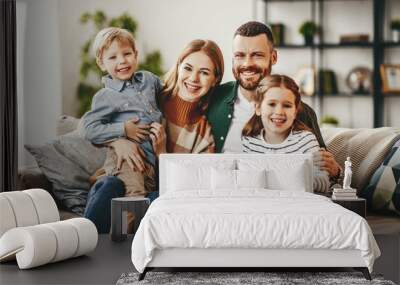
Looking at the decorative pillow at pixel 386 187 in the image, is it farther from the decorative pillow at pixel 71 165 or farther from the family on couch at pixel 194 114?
the decorative pillow at pixel 71 165

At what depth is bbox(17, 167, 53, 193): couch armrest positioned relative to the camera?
7.73 metres

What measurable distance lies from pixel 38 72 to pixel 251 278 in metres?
3.83

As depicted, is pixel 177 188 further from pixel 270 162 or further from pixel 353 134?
pixel 353 134

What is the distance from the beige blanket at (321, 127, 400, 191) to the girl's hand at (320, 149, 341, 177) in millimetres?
51

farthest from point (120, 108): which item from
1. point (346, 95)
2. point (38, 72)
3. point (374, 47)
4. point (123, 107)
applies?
point (374, 47)

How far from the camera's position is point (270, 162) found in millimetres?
7242

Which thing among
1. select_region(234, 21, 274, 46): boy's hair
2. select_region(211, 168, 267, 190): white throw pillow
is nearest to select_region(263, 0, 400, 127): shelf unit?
select_region(234, 21, 274, 46): boy's hair

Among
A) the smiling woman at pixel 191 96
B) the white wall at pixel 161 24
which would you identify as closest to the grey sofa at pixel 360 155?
the white wall at pixel 161 24

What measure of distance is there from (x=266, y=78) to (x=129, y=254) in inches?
98.7

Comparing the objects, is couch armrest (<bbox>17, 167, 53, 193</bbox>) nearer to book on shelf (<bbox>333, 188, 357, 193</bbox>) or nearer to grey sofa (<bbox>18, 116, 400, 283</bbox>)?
grey sofa (<bbox>18, 116, 400, 283</bbox>)

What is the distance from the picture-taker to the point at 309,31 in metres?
7.73

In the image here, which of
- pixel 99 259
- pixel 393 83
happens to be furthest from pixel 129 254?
pixel 393 83

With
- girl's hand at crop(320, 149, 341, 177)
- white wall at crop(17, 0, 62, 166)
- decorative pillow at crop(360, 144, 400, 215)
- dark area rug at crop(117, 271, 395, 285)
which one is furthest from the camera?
white wall at crop(17, 0, 62, 166)

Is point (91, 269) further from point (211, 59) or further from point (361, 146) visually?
point (361, 146)
